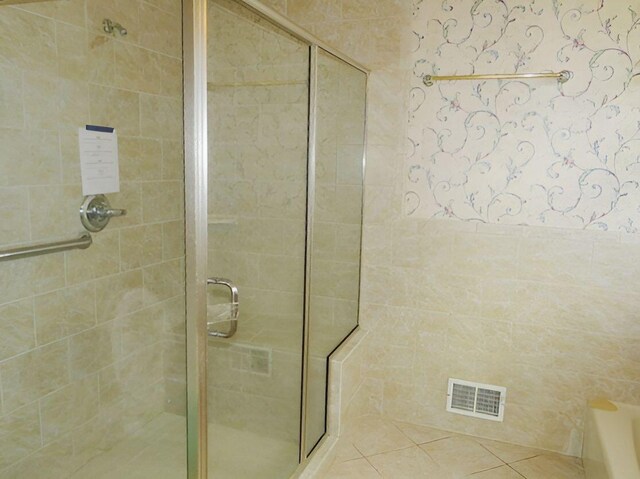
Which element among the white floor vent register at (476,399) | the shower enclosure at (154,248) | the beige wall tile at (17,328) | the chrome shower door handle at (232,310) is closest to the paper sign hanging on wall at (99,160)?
the shower enclosure at (154,248)

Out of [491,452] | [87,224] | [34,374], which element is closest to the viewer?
[34,374]

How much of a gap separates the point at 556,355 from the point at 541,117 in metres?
1.03

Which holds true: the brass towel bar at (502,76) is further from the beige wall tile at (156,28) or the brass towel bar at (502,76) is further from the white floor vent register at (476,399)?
the white floor vent register at (476,399)

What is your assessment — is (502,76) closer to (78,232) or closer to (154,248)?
(154,248)

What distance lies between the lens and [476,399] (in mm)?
2352

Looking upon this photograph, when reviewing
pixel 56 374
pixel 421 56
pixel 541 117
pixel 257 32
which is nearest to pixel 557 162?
pixel 541 117

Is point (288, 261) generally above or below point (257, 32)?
below

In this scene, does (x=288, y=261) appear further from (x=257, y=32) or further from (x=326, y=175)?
(x=257, y=32)

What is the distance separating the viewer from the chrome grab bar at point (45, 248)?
1.61 meters

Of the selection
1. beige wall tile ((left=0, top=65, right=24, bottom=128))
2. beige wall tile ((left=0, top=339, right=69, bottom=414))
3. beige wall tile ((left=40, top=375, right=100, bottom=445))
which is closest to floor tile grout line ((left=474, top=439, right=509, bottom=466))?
beige wall tile ((left=40, top=375, right=100, bottom=445))

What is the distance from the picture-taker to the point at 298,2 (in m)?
2.40

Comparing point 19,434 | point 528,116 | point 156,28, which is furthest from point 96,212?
point 528,116

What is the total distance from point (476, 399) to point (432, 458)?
35 centimetres

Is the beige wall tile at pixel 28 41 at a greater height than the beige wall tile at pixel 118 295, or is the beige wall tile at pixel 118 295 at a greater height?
the beige wall tile at pixel 28 41
